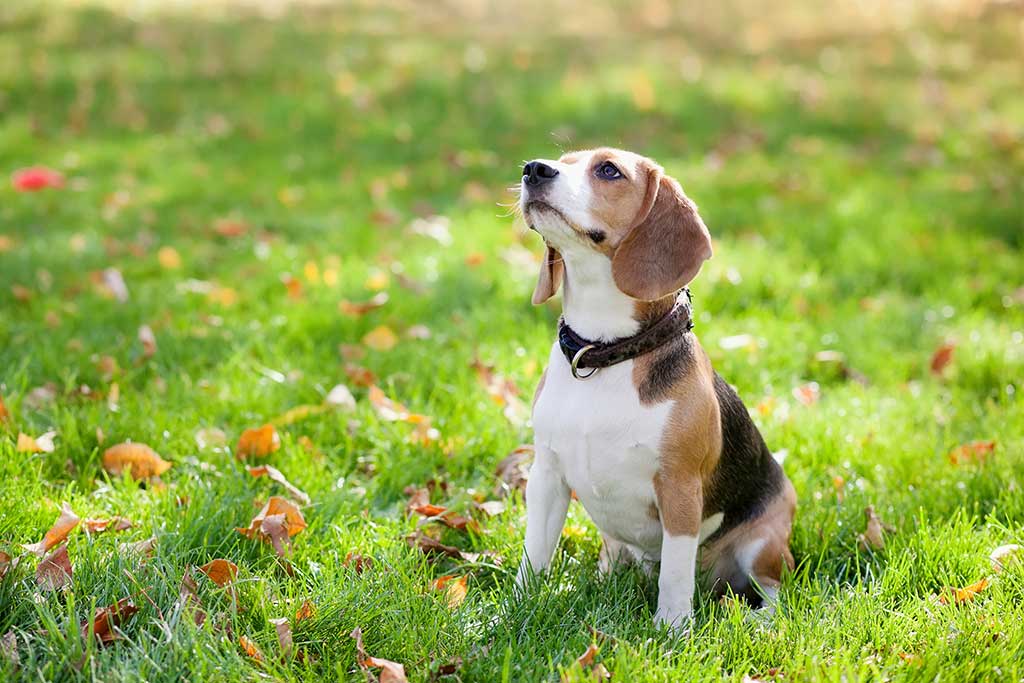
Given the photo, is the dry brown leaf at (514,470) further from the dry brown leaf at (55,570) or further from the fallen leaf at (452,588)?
the dry brown leaf at (55,570)

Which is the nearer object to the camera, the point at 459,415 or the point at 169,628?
the point at 169,628

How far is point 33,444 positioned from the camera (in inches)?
149

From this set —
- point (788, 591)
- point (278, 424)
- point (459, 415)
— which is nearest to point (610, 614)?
point (788, 591)

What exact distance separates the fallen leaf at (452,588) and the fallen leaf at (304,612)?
0.38 m

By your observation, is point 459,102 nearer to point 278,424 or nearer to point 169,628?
point 278,424

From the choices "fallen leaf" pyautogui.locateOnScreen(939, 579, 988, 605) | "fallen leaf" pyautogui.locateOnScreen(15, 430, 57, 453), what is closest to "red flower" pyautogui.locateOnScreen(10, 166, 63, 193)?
"fallen leaf" pyautogui.locateOnScreen(15, 430, 57, 453)

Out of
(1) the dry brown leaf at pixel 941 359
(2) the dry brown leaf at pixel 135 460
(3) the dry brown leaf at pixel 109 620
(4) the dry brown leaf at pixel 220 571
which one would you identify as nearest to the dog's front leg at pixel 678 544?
(4) the dry brown leaf at pixel 220 571

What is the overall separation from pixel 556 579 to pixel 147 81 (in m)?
9.20

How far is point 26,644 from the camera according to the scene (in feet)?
8.91

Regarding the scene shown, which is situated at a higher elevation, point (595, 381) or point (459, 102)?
point (595, 381)

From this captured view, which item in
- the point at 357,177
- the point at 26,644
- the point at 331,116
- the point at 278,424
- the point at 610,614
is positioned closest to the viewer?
the point at 26,644

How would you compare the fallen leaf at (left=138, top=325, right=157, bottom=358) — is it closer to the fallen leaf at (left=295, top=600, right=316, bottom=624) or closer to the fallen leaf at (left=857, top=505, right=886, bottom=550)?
the fallen leaf at (left=295, top=600, right=316, bottom=624)

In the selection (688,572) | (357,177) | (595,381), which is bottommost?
(357,177)

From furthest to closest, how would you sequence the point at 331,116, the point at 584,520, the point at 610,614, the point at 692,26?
the point at 692,26
the point at 331,116
the point at 584,520
the point at 610,614
